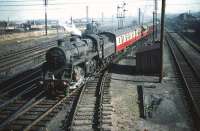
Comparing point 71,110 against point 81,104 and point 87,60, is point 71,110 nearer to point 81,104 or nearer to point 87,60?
point 81,104

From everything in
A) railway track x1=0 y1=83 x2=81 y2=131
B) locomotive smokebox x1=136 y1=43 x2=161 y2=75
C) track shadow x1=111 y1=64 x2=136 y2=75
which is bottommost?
railway track x1=0 y1=83 x2=81 y2=131

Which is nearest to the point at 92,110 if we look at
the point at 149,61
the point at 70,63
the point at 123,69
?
the point at 70,63

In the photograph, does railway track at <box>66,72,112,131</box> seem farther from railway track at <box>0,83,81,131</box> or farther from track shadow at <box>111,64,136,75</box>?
track shadow at <box>111,64,136,75</box>

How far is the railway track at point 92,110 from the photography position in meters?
11.0

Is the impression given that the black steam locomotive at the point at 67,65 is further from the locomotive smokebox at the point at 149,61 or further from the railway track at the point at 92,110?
the locomotive smokebox at the point at 149,61

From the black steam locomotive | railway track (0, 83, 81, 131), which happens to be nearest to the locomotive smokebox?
the black steam locomotive

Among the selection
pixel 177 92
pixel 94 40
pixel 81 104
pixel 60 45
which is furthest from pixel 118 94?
pixel 94 40

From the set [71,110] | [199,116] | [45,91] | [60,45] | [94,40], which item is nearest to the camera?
[199,116]

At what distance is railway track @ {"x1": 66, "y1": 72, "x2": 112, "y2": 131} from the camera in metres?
11.0

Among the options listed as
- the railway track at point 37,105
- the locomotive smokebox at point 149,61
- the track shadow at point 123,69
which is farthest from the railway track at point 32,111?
the locomotive smokebox at point 149,61

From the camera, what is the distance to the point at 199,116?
38.7 feet

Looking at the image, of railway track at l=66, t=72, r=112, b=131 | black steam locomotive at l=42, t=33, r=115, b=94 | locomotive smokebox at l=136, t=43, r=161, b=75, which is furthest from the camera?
locomotive smokebox at l=136, t=43, r=161, b=75

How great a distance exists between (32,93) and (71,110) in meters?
4.03

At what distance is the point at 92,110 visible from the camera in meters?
12.9
